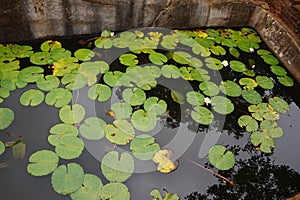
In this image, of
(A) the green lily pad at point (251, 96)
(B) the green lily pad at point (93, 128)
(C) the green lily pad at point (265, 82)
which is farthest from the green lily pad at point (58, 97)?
(C) the green lily pad at point (265, 82)

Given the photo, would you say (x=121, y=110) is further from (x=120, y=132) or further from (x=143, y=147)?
(x=143, y=147)

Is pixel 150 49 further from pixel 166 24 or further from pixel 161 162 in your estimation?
pixel 161 162

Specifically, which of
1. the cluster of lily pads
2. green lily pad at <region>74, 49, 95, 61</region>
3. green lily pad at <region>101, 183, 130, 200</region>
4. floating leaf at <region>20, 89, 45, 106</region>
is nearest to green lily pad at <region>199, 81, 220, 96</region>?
the cluster of lily pads

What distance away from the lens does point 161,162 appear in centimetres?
231

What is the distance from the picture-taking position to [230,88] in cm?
299

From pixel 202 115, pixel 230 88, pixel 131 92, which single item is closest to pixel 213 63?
pixel 230 88

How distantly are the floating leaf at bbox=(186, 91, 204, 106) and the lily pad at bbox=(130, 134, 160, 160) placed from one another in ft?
2.02

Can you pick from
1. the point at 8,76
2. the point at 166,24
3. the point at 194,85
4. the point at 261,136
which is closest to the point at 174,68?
the point at 194,85

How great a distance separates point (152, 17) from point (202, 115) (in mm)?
1340

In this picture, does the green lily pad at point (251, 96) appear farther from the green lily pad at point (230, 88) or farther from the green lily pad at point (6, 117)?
the green lily pad at point (6, 117)

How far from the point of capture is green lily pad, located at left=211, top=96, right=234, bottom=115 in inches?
109

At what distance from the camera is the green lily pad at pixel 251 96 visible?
9.50 ft

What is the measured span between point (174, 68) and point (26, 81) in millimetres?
1503

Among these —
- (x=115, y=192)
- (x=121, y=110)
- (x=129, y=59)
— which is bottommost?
(x=115, y=192)
